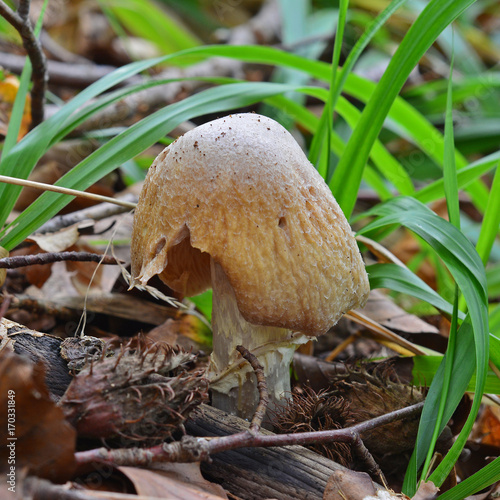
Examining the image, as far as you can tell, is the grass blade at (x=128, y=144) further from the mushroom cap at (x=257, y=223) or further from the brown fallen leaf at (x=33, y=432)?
the brown fallen leaf at (x=33, y=432)

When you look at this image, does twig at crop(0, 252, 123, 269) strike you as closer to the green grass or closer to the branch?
the green grass

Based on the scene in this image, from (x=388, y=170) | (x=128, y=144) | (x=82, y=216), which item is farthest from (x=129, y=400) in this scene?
(x=388, y=170)

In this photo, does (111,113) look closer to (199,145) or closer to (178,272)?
(178,272)

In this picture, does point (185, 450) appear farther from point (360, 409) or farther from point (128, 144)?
point (128, 144)

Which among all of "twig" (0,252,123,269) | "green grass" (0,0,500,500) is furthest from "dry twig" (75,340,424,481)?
"twig" (0,252,123,269)

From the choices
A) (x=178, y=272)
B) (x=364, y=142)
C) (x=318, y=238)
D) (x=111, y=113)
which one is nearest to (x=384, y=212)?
(x=364, y=142)

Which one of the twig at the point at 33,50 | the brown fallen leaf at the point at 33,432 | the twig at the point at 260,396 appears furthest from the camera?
the twig at the point at 33,50

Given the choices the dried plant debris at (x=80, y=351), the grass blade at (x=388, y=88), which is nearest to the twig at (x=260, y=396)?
the dried plant debris at (x=80, y=351)
